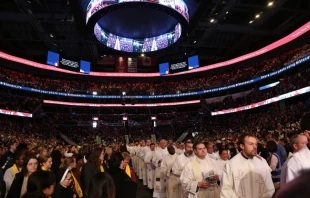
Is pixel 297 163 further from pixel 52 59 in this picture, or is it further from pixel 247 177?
pixel 52 59

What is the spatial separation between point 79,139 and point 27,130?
760cm

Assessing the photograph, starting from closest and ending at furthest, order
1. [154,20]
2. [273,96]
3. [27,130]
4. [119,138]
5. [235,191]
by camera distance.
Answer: [235,191], [154,20], [273,96], [27,130], [119,138]

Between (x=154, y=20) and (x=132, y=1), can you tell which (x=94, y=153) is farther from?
(x=154, y=20)

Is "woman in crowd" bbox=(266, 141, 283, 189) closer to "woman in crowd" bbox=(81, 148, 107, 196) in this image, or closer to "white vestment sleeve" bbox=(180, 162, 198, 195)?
"white vestment sleeve" bbox=(180, 162, 198, 195)

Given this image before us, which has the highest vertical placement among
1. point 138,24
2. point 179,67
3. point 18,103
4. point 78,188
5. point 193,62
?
point 193,62

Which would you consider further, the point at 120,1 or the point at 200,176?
the point at 120,1

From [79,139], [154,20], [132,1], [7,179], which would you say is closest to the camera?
[7,179]

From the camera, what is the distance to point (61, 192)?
4.63m

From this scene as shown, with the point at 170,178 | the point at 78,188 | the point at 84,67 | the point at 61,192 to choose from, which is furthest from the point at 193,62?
the point at 61,192

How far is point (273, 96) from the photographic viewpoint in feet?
103

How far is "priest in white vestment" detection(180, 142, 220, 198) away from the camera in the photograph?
607cm

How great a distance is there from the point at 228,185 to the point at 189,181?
172cm

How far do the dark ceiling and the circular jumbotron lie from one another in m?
1.26

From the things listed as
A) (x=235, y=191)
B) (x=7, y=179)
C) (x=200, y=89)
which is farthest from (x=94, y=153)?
(x=200, y=89)
